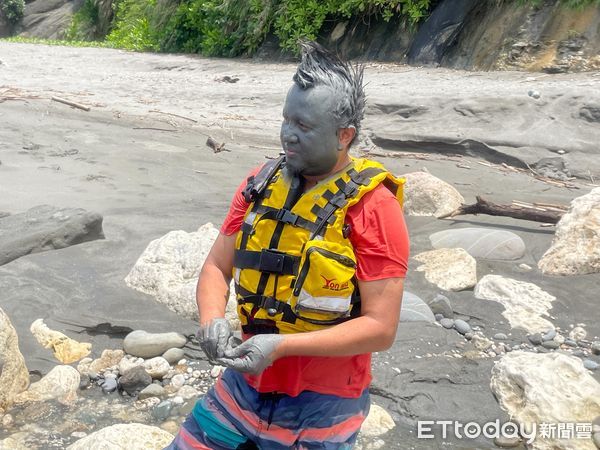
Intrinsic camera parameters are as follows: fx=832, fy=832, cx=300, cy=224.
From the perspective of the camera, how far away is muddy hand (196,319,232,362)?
223cm

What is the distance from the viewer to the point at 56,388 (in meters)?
4.37

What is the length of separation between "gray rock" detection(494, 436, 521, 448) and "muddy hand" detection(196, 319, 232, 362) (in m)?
2.45

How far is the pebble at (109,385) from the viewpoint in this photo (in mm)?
4496

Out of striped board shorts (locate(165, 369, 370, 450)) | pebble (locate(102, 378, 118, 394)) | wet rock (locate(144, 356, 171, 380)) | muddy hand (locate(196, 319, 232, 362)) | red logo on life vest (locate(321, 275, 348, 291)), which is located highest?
red logo on life vest (locate(321, 275, 348, 291))

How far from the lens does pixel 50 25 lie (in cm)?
2862

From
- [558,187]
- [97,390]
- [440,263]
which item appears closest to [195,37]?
[558,187]

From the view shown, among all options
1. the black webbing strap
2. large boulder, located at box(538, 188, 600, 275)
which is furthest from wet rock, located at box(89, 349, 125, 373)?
large boulder, located at box(538, 188, 600, 275)

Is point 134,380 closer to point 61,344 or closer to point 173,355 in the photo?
point 173,355

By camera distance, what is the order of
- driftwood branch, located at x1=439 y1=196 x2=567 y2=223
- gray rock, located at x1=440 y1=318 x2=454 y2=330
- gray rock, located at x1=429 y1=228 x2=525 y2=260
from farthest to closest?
driftwood branch, located at x1=439 y1=196 x2=567 y2=223 → gray rock, located at x1=429 y1=228 x2=525 y2=260 → gray rock, located at x1=440 y1=318 x2=454 y2=330

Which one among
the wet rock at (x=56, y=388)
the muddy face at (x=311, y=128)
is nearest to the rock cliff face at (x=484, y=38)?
the wet rock at (x=56, y=388)

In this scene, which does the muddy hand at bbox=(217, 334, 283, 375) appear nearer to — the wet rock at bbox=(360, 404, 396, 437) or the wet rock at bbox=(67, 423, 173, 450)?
the wet rock at bbox=(67, 423, 173, 450)

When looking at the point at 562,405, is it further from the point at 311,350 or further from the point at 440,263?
the point at 311,350

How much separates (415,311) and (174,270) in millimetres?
1590

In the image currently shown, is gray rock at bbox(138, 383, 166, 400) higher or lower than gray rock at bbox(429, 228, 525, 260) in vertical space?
lower
